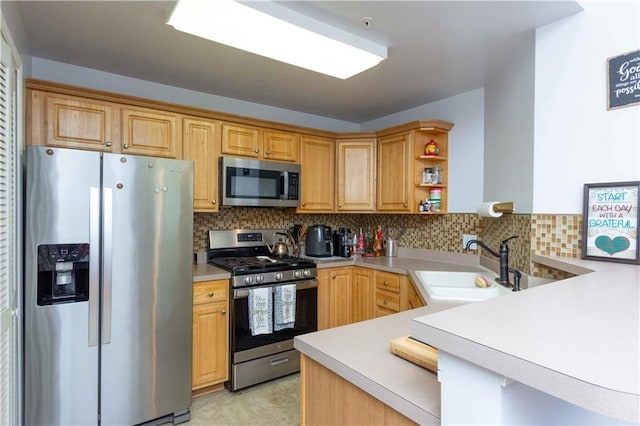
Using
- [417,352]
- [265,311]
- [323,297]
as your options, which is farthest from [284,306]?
[417,352]

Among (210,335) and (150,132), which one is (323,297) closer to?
(210,335)

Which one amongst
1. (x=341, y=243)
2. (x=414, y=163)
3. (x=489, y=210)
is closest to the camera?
(x=489, y=210)

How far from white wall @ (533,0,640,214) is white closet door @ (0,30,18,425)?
8.25 ft

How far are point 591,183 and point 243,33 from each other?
6.03 ft

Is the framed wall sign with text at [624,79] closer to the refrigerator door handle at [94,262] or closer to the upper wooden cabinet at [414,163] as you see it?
the upper wooden cabinet at [414,163]

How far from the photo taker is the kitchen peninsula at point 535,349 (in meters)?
0.48

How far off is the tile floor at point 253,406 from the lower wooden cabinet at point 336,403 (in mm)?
1158

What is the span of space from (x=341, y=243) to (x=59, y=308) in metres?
2.29

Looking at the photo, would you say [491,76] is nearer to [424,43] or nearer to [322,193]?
[424,43]

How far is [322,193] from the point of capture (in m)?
3.35

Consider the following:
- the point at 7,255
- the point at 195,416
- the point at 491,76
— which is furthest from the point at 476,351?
the point at 491,76

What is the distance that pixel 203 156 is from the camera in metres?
2.68

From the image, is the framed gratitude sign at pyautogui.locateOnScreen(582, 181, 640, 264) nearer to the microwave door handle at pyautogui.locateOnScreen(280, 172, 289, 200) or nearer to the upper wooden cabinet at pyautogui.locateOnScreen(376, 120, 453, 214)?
the upper wooden cabinet at pyautogui.locateOnScreen(376, 120, 453, 214)

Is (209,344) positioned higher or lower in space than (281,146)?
lower
